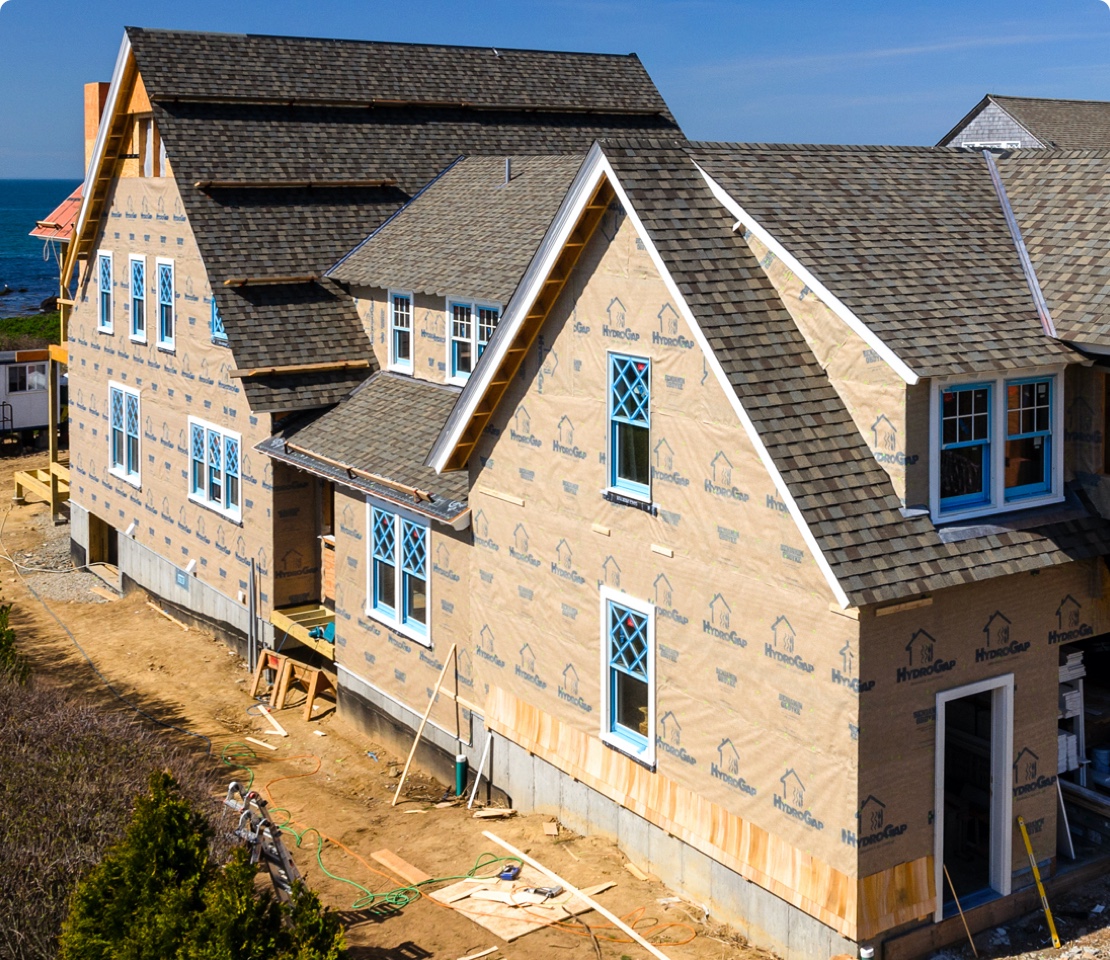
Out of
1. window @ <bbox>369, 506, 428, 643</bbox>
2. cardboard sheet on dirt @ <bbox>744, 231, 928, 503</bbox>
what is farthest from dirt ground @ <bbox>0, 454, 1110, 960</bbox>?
cardboard sheet on dirt @ <bbox>744, 231, 928, 503</bbox>

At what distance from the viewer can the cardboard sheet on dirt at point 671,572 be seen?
44.7 ft

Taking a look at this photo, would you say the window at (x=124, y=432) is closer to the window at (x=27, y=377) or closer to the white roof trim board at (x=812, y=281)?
the window at (x=27, y=377)

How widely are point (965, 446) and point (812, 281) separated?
2.40 m

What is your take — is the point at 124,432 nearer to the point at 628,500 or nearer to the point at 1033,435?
the point at 628,500

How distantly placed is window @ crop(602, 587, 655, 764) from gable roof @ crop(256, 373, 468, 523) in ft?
11.6

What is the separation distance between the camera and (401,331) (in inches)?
984

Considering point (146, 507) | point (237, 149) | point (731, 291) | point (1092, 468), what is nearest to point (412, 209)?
point (237, 149)

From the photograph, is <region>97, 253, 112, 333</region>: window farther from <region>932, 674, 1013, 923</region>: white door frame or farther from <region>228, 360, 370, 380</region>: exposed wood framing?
<region>932, 674, 1013, 923</region>: white door frame

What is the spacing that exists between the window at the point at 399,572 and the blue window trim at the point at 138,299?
439 inches

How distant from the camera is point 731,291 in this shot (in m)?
14.5

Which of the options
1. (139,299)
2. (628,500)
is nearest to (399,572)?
(628,500)

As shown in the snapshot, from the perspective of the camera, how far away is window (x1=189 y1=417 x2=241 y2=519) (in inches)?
1053

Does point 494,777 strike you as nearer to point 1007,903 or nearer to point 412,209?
point 1007,903

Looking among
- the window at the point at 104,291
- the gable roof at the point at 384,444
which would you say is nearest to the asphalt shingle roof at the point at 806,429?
the gable roof at the point at 384,444
